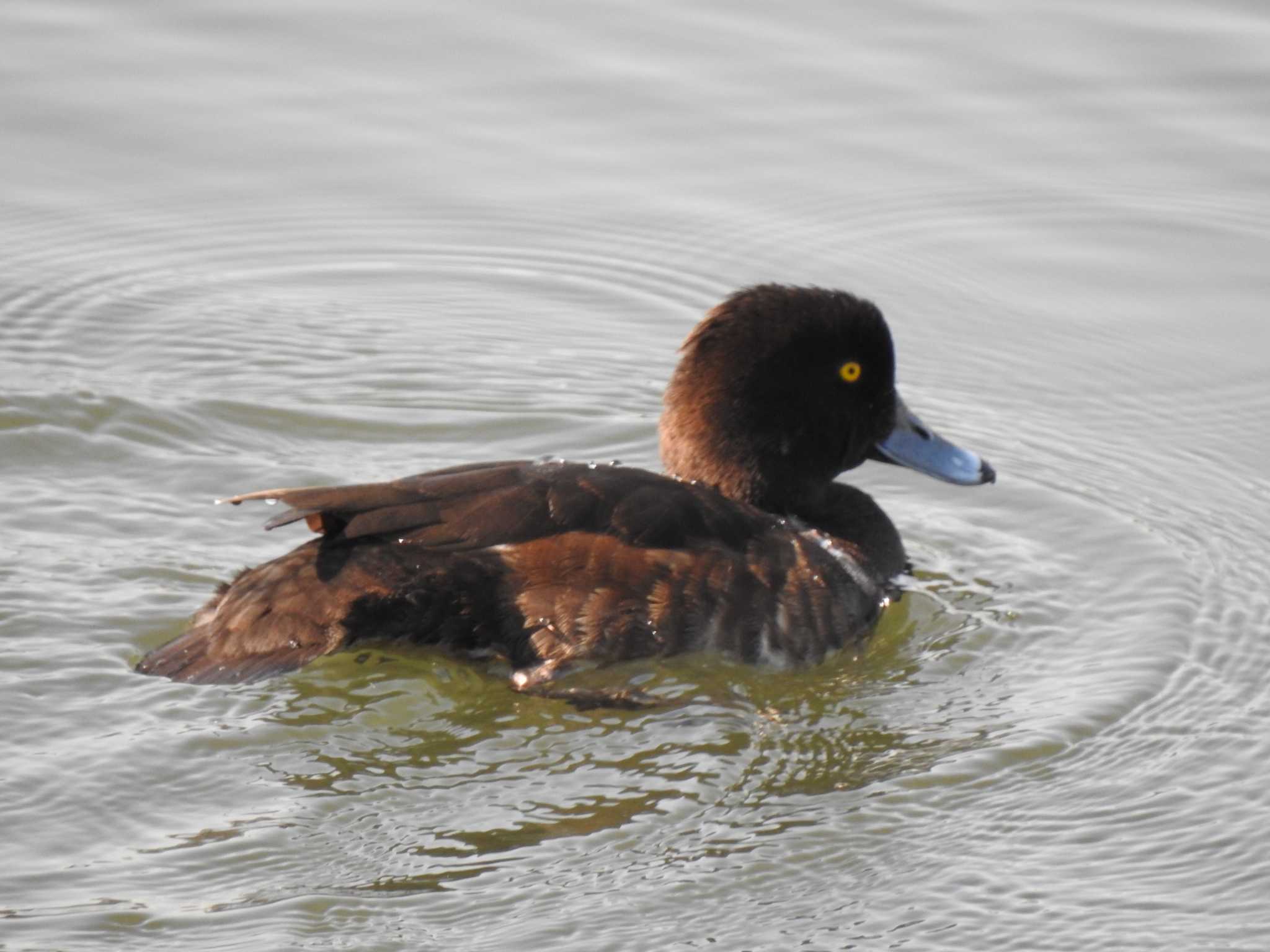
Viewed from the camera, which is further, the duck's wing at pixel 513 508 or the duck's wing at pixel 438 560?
the duck's wing at pixel 513 508

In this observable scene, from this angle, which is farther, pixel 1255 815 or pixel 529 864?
pixel 1255 815

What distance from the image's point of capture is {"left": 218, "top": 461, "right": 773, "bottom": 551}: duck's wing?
673 centimetres

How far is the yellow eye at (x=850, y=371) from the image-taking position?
7.88 meters

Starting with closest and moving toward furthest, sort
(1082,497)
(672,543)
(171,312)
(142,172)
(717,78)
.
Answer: (672,543)
(1082,497)
(171,312)
(142,172)
(717,78)

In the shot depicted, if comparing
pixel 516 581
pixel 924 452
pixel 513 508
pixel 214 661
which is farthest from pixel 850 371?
pixel 214 661

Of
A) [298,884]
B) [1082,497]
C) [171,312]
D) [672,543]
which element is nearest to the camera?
[298,884]

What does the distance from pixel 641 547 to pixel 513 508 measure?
0.45 meters

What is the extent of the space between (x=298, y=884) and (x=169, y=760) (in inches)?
32.2

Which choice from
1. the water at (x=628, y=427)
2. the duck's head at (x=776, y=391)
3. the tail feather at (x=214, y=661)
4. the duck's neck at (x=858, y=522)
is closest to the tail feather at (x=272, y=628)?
the tail feather at (x=214, y=661)

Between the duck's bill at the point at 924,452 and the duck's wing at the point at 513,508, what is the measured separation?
1086mm

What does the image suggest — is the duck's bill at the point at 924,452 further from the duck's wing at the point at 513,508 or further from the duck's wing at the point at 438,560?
the duck's wing at the point at 438,560

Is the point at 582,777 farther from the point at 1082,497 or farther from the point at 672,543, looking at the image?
the point at 1082,497

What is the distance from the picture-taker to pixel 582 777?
635cm

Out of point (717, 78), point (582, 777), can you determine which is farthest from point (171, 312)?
point (582, 777)
